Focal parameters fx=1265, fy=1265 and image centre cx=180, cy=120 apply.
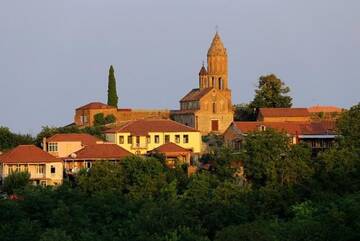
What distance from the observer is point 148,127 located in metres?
65.9

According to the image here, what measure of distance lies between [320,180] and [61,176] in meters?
14.9

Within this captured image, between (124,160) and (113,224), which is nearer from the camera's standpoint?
(113,224)

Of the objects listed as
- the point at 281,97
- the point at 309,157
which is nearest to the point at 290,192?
the point at 309,157

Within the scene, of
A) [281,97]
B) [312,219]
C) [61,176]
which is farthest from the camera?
[281,97]

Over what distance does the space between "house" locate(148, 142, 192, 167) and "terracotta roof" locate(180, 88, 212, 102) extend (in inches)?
510

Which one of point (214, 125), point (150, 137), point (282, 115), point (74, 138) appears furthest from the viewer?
point (214, 125)

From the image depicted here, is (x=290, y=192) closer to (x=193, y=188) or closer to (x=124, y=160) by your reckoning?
(x=193, y=188)

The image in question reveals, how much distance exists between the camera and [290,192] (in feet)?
156

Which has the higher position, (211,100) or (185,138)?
(211,100)

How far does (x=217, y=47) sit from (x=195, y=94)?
168 inches

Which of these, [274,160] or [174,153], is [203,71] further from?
[274,160]

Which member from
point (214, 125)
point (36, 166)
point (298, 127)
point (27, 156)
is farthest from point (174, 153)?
point (214, 125)

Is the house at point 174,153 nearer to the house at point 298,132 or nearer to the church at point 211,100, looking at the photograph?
the house at point 298,132

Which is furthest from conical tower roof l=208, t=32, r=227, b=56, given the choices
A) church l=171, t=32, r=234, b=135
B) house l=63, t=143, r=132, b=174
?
house l=63, t=143, r=132, b=174
